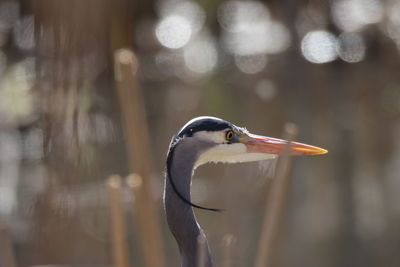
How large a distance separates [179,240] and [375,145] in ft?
9.68

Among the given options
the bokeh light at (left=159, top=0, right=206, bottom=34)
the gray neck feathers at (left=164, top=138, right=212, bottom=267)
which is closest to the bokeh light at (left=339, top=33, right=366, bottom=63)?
the bokeh light at (left=159, top=0, right=206, bottom=34)

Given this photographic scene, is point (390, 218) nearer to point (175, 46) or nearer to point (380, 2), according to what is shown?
point (380, 2)

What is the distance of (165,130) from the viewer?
4770 mm

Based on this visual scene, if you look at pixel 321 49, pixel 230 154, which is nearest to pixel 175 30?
Answer: pixel 321 49

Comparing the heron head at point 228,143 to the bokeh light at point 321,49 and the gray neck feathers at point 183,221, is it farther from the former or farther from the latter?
the bokeh light at point 321,49

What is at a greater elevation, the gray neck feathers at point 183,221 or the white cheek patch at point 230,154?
the white cheek patch at point 230,154

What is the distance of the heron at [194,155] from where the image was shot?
68.6 inches

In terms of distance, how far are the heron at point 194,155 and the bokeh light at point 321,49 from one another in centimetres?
270

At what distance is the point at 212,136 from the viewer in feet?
6.07

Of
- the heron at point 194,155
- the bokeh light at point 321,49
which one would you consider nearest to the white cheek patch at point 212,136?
the heron at point 194,155

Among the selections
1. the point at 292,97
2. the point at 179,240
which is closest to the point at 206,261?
the point at 179,240

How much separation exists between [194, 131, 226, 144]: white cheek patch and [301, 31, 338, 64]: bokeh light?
2.75 metres

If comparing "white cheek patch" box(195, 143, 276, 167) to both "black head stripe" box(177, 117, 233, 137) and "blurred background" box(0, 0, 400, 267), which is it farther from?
"blurred background" box(0, 0, 400, 267)

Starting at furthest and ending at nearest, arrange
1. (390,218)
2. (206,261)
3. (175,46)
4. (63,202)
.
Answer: (175,46) → (390,218) → (63,202) → (206,261)
